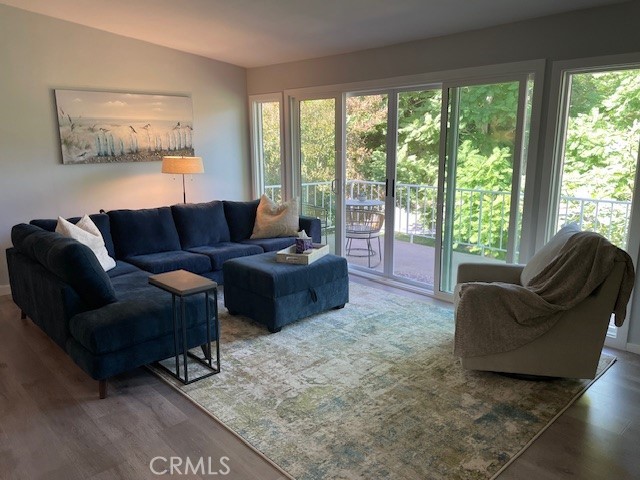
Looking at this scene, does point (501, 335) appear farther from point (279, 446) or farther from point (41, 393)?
point (41, 393)

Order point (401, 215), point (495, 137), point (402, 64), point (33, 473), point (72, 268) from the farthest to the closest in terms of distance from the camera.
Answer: point (401, 215) < point (402, 64) < point (495, 137) < point (72, 268) < point (33, 473)

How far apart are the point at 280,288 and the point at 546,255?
188 centimetres

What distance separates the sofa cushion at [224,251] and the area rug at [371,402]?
35.7 inches

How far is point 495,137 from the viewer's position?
4043mm

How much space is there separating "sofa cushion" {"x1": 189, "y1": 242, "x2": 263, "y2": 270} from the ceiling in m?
2.09

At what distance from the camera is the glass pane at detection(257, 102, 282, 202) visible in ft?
20.2

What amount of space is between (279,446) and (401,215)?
334cm

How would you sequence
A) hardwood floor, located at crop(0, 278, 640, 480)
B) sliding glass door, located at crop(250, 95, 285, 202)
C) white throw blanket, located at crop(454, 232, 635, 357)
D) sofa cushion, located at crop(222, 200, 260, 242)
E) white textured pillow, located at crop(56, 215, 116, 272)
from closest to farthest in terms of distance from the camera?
hardwood floor, located at crop(0, 278, 640, 480) → white throw blanket, located at crop(454, 232, 635, 357) → white textured pillow, located at crop(56, 215, 116, 272) → sofa cushion, located at crop(222, 200, 260, 242) → sliding glass door, located at crop(250, 95, 285, 202)

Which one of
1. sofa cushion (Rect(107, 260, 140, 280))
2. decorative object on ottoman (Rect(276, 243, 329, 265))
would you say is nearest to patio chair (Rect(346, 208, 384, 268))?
decorative object on ottoman (Rect(276, 243, 329, 265))

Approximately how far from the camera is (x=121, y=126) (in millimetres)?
5273

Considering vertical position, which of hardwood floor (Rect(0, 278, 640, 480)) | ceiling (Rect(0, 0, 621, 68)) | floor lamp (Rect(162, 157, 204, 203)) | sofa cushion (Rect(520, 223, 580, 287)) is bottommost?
hardwood floor (Rect(0, 278, 640, 480))

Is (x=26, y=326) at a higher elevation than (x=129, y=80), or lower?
lower

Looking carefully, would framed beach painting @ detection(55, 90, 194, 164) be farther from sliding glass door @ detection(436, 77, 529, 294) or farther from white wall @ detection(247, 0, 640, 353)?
sliding glass door @ detection(436, 77, 529, 294)

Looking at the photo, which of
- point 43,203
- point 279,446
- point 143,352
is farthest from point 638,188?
point 43,203
